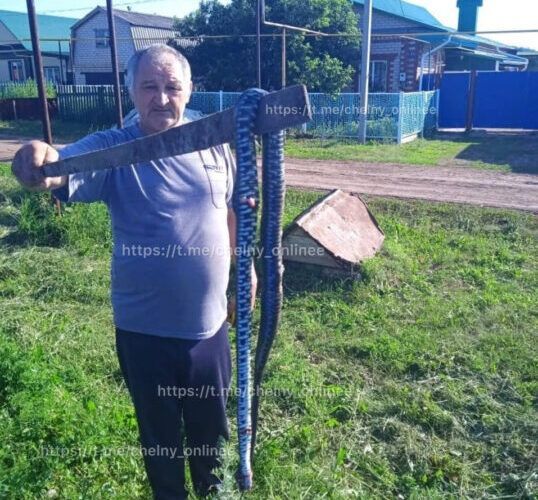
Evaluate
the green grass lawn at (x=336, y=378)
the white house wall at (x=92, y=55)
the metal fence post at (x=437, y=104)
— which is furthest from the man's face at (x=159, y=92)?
the white house wall at (x=92, y=55)

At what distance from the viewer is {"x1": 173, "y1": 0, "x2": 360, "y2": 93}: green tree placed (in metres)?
18.1

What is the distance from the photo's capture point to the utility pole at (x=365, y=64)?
46.3ft

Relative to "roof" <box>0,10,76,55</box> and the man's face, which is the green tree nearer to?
the man's face

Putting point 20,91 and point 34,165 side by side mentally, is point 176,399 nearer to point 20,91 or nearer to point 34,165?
point 34,165

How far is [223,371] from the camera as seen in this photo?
7.41 ft

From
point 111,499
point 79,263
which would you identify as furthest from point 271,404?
point 79,263

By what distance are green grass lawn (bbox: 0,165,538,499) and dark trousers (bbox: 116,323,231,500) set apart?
287mm

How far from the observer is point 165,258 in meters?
2.00

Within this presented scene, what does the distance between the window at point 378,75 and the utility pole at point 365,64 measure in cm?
899

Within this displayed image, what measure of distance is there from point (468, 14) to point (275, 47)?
15936mm

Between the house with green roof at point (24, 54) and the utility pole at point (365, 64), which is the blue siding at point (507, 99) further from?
the house with green roof at point (24, 54)

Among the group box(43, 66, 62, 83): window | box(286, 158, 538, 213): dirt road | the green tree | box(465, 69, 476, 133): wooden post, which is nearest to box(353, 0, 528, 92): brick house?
the green tree

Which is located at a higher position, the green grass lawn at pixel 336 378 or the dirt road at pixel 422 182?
the dirt road at pixel 422 182

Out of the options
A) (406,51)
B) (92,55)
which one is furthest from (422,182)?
(92,55)
